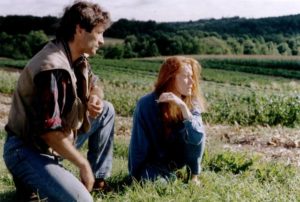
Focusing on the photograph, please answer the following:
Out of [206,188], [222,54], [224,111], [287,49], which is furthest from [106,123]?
[222,54]

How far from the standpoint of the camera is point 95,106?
12.5 feet

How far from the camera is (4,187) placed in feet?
14.3

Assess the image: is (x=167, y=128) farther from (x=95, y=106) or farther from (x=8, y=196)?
(x=8, y=196)

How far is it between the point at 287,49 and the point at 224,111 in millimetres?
27947

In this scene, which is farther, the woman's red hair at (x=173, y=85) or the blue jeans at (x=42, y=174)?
the woman's red hair at (x=173, y=85)

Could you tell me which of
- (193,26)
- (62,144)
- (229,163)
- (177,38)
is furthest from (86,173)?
(193,26)

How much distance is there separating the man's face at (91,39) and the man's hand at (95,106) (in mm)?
427

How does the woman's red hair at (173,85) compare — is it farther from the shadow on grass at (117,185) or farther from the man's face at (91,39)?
the man's face at (91,39)

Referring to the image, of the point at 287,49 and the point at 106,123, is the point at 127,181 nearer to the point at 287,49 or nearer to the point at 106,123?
the point at 106,123

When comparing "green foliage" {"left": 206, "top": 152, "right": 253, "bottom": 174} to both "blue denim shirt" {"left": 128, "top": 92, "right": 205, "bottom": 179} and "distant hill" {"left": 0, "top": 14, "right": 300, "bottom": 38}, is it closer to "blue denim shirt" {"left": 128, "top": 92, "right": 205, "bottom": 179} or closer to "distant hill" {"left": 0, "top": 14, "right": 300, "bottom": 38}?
"blue denim shirt" {"left": 128, "top": 92, "right": 205, "bottom": 179}

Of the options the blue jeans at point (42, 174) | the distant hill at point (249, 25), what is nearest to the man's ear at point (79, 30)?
the blue jeans at point (42, 174)

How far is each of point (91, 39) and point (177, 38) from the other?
38.0 m

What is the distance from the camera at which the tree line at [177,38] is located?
1435 inches

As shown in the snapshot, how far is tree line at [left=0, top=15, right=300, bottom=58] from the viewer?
36438 mm
